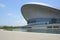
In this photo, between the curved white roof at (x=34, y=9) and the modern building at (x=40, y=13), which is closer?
the modern building at (x=40, y=13)

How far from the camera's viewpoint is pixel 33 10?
35.8 metres

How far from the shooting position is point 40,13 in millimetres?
35562

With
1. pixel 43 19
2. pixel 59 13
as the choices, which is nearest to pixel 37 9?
pixel 43 19

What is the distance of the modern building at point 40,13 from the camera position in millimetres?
31547

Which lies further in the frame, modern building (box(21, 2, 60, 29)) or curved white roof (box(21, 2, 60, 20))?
curved white roof (box(21, 2, 60, 20))

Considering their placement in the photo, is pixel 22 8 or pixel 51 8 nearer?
pixel 51 8

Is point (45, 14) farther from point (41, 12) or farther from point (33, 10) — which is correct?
point (33, 10)

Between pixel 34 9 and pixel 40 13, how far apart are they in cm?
207

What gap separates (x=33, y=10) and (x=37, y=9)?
1.32 meters

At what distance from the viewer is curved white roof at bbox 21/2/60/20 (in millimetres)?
31655

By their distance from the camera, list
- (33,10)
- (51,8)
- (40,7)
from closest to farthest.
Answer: (51,8), (40,7), (33,10)

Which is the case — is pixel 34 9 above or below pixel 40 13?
above

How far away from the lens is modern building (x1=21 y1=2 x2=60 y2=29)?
1242 inches

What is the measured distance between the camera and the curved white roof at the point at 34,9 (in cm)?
3165
